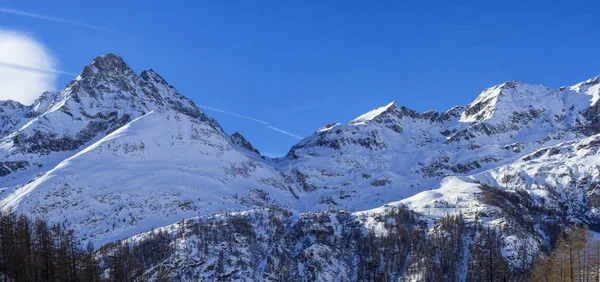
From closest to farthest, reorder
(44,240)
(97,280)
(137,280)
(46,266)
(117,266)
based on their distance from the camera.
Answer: (46,266) < (44,240) < (97,280) < (117,266) < (137,280)

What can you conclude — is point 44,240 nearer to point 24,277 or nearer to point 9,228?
point 9,228

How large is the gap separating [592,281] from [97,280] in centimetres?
13280

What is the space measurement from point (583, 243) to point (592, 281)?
2064cm

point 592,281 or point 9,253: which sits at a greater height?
point 9,253

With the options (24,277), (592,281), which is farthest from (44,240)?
(592,281)

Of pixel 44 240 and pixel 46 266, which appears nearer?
pixel 46 266

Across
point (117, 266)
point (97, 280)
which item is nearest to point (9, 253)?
point (97, 280)

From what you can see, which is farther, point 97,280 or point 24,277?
point 97,280

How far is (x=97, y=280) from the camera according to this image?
148000 millimetres

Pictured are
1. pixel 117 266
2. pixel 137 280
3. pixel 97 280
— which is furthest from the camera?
pixel 137 280

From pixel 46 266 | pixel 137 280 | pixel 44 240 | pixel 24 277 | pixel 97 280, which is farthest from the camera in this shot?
pixel 137 280

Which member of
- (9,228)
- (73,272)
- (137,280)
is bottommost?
(137,280)

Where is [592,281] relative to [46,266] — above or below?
below

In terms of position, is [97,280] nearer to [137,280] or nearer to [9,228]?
[9,228]
